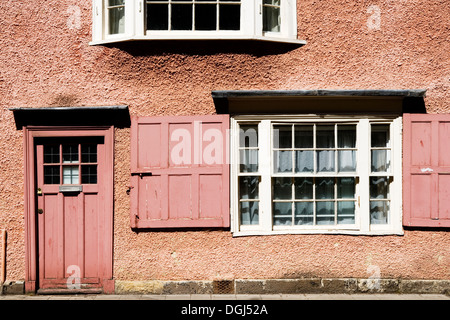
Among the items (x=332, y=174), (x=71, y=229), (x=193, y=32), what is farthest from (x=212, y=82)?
(x=71, y=229)

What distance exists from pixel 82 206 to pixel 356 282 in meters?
4.03

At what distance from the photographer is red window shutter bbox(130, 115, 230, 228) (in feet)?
20.1

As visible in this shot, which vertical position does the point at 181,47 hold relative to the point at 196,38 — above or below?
below

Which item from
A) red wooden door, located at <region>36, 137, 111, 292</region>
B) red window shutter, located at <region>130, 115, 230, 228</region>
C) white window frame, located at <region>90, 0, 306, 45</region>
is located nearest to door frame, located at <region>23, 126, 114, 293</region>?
red wooden door, located at <region>36, 137, 111, 292</region>

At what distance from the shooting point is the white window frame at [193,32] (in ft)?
20.4

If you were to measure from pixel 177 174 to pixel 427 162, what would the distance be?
11.5 ft

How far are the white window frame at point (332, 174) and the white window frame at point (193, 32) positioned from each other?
119 centimetres

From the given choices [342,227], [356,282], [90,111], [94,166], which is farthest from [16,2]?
[356,282]

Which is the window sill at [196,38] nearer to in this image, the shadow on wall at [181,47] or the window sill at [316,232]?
the shadow on wall at [181,47]

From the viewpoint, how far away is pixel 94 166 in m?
6.31

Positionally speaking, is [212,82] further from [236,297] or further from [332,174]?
[236,297]

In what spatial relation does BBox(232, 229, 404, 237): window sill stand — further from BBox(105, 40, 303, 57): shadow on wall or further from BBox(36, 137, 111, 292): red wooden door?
BBox(105, 40, 303, 57): shadow on wall

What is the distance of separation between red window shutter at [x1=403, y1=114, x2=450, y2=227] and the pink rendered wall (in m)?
0.22

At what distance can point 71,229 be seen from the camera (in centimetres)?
622
